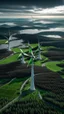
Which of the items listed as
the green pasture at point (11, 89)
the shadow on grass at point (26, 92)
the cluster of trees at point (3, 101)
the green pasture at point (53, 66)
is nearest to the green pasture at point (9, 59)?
the green pasture at point (53, 66)

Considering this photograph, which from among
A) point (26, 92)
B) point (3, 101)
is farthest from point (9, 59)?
point (3, 101)

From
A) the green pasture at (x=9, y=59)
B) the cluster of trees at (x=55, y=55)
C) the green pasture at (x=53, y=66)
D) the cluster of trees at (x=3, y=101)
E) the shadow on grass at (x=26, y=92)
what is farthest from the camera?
the cluster of trees at (x=55, y=55)

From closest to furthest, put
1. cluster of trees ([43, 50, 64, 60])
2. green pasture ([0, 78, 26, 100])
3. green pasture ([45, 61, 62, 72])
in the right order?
green pasture ([0, 78, 26, 100])
green pasture ([45, 61, 62, 72])
cluster of trees ([43, 50, 64, 60])

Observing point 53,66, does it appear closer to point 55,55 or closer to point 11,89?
point 55,55

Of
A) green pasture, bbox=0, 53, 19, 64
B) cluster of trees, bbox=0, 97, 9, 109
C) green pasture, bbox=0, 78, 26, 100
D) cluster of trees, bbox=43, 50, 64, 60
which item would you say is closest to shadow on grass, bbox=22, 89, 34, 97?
green pasture, bbox=0, 78, 26, 100

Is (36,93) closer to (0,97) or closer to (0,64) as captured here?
(0,97)

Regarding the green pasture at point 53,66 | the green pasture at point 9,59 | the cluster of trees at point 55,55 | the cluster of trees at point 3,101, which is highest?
the green pasture at point 9,59

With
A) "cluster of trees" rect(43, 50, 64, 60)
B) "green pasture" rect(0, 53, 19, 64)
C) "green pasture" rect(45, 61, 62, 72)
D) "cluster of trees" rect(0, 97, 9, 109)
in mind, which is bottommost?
"cluster of trees" rect(0, 97, 9, 109)

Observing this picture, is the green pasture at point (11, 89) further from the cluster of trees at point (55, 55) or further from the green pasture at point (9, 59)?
the cluster of trees at point (55, 55)

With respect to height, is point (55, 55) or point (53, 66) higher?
point (55, 55)

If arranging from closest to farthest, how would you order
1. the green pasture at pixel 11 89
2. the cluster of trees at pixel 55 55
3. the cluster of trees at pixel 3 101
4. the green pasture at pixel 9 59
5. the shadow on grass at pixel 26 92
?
the cluster of trees at pixel 3 101, the green pasture at pixel 11 89, the shadow on grass at pixel 26 92, the green pasture at pixel 9 59, the cluster of trees at pixel 55 55

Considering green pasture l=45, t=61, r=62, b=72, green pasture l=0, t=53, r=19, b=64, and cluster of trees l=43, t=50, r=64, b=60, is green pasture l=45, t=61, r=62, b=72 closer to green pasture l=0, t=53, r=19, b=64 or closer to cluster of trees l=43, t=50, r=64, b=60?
cluster of trees l=43, t=50, r=64, b=60

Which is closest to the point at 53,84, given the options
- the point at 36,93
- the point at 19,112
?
the point at 36,93
